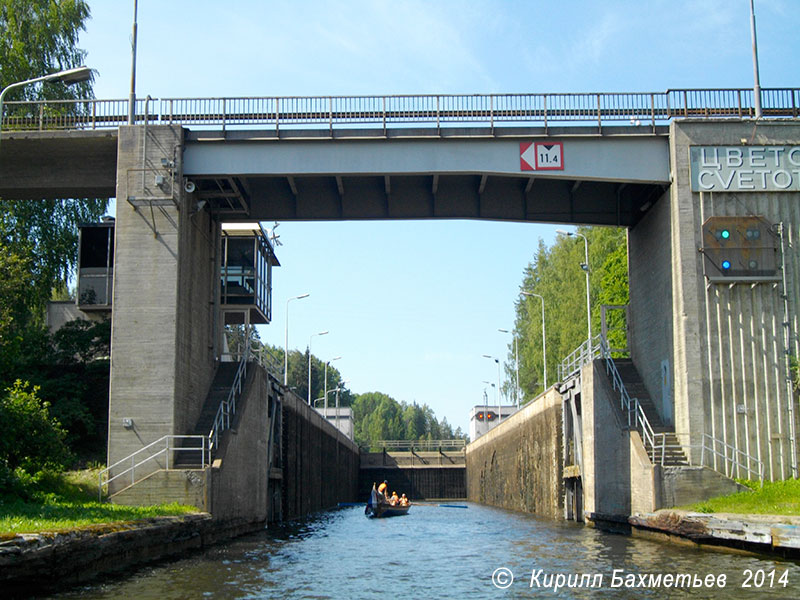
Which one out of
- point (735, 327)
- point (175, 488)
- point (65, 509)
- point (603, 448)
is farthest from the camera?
point (603, 448)

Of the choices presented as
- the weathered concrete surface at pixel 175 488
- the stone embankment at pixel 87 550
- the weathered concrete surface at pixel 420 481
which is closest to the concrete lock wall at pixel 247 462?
the weathered concrete surface at pixel 175 488

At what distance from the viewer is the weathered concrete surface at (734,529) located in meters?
17.4

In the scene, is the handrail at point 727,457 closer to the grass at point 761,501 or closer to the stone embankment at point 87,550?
the grass at point 761,501

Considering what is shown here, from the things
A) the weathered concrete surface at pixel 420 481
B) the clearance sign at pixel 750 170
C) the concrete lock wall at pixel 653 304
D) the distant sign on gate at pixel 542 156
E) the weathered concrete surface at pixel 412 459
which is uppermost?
the distant sign on gate at pixel 542 156

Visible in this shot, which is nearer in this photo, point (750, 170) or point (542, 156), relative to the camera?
point (750, 170)

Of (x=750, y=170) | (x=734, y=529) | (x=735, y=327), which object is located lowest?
(x=734, y=529)

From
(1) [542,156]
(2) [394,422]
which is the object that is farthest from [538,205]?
(2) [394,422]

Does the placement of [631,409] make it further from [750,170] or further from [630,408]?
[750,170]

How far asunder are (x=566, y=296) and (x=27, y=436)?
1941 inches

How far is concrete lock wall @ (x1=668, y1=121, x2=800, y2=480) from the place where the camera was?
85.4 feet

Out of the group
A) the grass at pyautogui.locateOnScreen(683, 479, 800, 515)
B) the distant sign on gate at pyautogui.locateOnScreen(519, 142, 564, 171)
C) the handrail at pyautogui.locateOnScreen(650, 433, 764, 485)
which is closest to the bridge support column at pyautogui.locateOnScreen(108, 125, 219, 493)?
the distant sign on gate at pyautogui.locateOnScreen(519, 142, 564, 171)

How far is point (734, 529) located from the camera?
1917 cm

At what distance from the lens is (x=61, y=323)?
40625 millimetres

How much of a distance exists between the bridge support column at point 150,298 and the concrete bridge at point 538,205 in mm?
60
